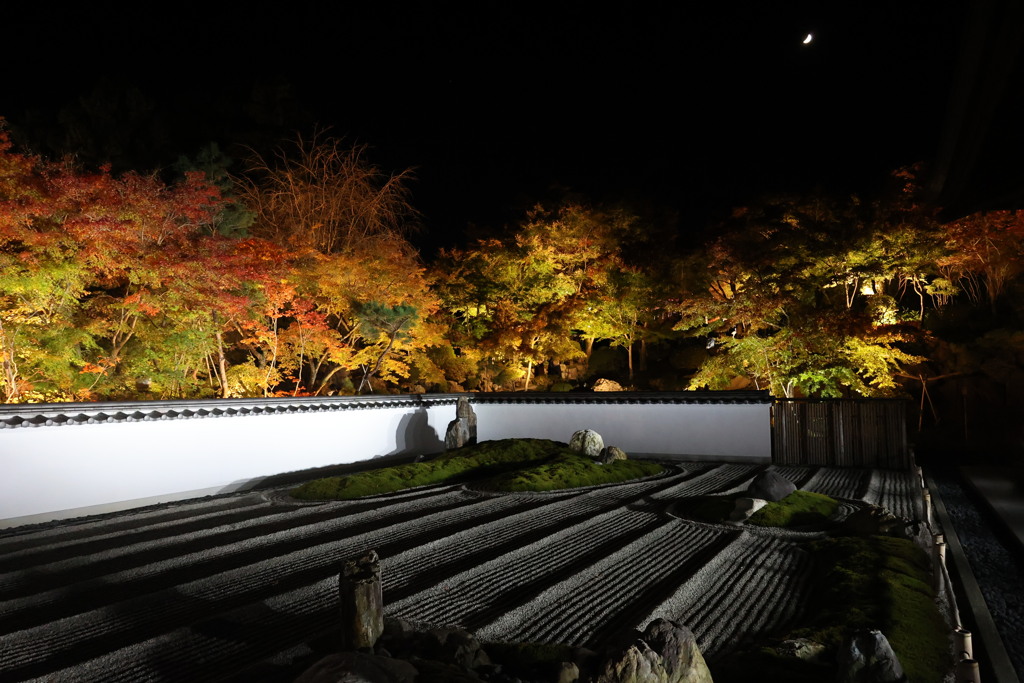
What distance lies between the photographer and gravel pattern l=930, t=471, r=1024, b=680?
358 centimetres

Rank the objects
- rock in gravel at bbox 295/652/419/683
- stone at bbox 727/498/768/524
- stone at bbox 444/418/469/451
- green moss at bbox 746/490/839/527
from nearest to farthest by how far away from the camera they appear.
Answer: rock in gravel at bbox 295/652/419/683
green moss at bbox 746/490/839/527
stone at bbox 727/498/768/524
stone at bbox 444/418/469/451

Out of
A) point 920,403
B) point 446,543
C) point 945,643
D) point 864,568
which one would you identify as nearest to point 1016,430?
point 920,403

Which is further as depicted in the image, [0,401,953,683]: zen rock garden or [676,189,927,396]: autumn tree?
[676,189,927,396]: autumn tree

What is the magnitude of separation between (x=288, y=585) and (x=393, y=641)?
150cm

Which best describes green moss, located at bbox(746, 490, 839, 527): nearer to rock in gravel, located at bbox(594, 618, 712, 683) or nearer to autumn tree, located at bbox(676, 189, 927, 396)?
rock in gravel, located at bbox(594, 618, 712, 683)

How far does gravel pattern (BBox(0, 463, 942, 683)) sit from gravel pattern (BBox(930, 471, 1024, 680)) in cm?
72

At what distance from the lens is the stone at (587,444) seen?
10070 millimetres

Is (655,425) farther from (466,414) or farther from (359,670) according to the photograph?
(359,670)

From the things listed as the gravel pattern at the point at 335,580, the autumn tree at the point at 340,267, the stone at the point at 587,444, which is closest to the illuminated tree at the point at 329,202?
the autumn tree at the point at 340,267

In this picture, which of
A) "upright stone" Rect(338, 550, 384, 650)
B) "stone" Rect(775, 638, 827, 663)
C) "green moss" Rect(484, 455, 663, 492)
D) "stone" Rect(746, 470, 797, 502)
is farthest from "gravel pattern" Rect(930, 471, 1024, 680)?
"green moss" Rect(484, 455, 663, 492)

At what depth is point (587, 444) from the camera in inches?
399

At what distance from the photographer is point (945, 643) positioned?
2.86m

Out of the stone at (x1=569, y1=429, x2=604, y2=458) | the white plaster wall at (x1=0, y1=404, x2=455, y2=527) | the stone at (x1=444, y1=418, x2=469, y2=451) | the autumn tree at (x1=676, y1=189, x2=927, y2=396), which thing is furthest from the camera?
the stone at (x1=444, y1=418, x2=469, y2=451)

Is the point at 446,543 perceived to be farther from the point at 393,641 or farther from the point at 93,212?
the point at 93,212
